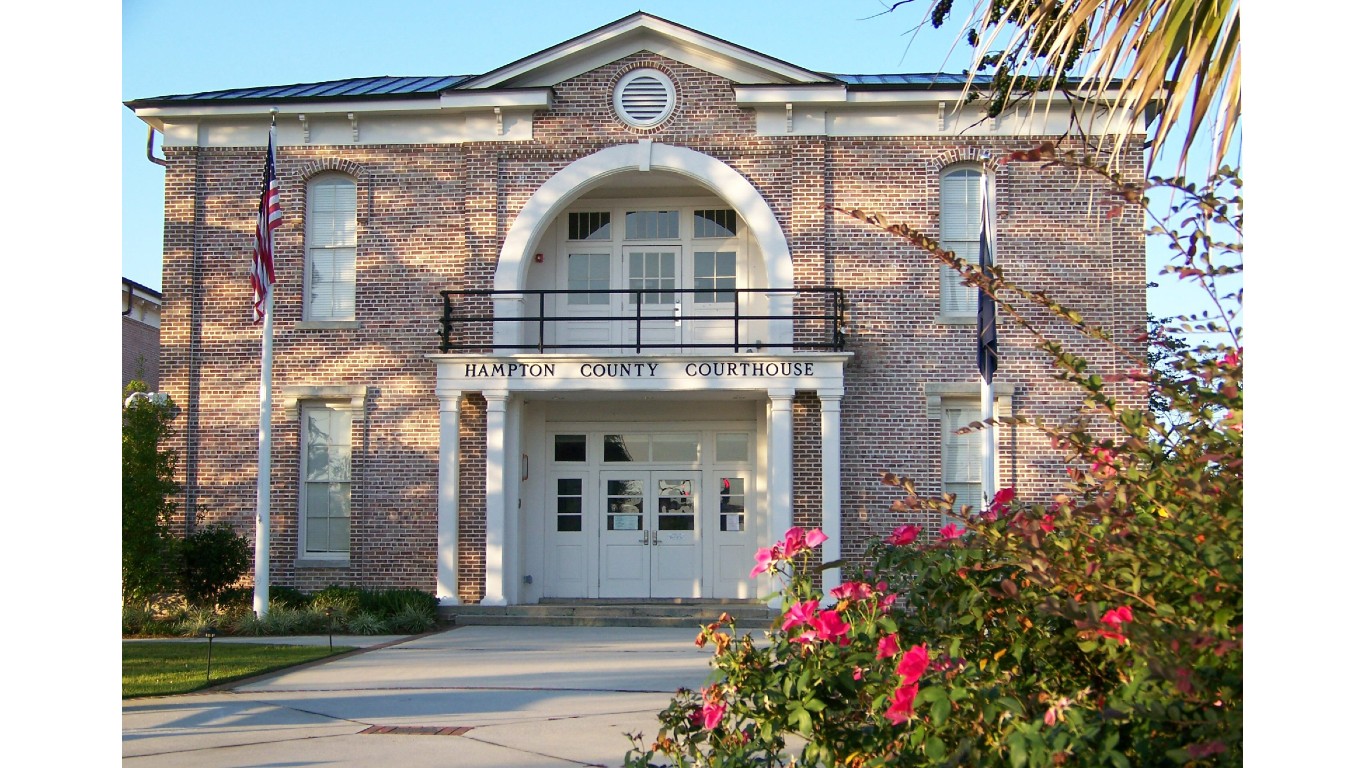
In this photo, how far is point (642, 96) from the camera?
20703mm

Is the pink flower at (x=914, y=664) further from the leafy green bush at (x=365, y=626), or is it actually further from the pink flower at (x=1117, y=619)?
the leafy green bush at (x=365, y=626)

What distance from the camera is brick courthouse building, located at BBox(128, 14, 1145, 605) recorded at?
1984 centimetres

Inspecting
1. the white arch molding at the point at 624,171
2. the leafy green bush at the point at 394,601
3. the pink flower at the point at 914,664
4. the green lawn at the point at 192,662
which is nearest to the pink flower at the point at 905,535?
the pink flower at the point at 914,664

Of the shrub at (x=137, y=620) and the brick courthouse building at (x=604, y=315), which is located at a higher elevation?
the brick courthouse building at (x=604, y=315)


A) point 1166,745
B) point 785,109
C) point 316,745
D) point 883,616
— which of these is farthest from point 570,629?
point 1166,745

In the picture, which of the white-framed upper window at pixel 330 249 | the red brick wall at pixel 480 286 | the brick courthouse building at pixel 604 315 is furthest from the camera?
the white-framed upper window at pixel 330 249

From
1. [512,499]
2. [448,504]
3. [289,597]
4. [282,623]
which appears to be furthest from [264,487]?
[512,499]

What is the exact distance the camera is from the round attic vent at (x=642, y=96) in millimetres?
20672

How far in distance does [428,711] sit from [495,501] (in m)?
9.15

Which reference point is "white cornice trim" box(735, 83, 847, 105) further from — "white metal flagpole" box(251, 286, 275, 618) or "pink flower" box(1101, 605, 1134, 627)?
"pink flower" box(1101, 605, 1134, 627)

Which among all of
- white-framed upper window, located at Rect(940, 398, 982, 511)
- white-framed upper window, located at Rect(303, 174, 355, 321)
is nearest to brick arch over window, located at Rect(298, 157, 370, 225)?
white-framed upper window, located at Rect(303, 174, 355, 321)

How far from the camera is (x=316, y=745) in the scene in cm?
870

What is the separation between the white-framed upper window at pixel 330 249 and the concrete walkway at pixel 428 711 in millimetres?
7337

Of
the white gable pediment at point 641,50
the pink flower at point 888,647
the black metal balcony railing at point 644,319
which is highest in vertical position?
the white gable pediment at point 641,50
